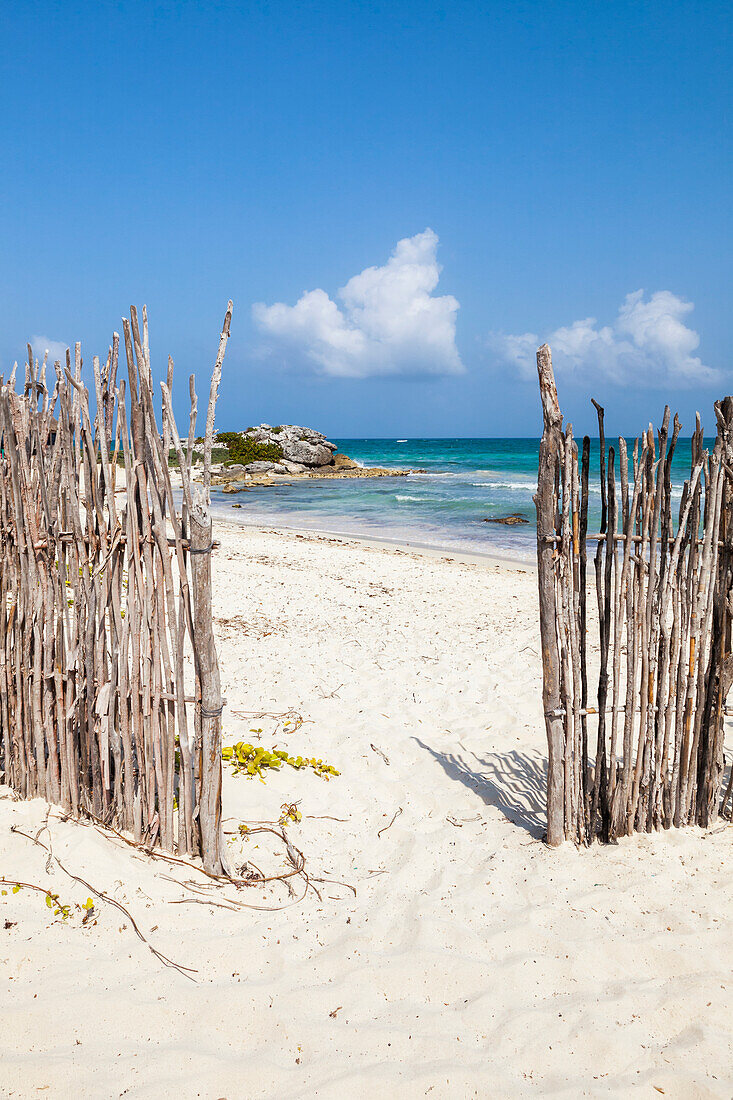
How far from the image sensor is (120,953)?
217cm

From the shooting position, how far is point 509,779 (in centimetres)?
361

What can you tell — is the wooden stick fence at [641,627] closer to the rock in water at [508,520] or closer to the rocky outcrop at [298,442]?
the rock in water at [508,520]

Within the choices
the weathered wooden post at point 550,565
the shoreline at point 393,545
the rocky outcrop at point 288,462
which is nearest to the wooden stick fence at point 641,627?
the weathered wooden post at point 550,565

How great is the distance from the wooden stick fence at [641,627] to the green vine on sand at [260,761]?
1320 mm

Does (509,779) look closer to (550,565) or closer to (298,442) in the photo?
(550,565)

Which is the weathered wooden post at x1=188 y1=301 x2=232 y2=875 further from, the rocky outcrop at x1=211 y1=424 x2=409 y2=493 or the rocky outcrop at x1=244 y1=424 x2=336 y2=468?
the rocky outcrop at x1=244 y1=424 x2=336 y2=468

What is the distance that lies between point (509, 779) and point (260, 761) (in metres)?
1.42

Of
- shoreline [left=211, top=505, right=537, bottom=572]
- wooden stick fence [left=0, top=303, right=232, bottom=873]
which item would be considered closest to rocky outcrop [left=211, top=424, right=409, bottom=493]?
shoreline [left=211, top=505, right=537, bottom=572]

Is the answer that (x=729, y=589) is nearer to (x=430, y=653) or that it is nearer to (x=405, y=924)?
(x=405, y=924)

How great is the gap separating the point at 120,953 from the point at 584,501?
244 cm

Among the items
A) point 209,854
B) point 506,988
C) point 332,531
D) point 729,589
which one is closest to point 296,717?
point 209,854

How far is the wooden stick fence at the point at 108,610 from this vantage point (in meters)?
2.38

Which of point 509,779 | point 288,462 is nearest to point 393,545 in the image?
point 509,779

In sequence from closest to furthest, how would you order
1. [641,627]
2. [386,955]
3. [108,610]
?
[386,955] < [108,610] < [641,627]
